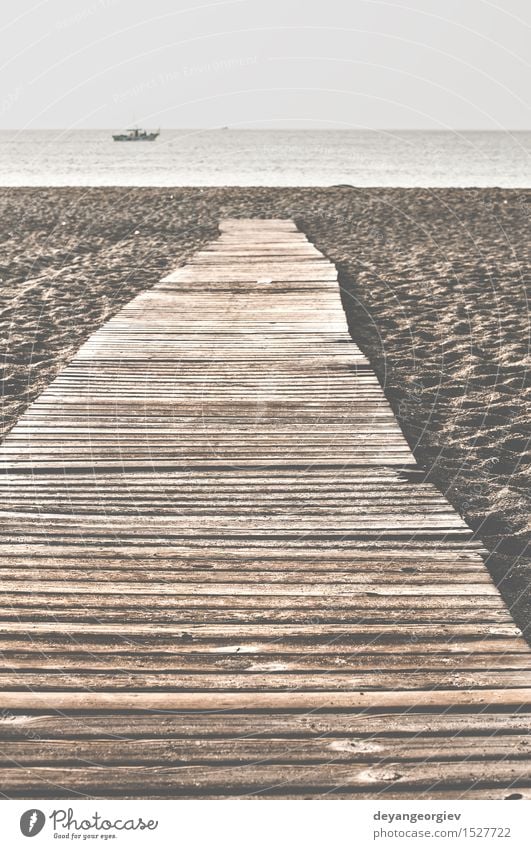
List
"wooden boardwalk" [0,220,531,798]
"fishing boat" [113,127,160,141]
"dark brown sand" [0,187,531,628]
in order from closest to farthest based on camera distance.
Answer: "wooden boardwalk" [0,220,531,798], "dark brown sand" [0,187,531,628], "fishing boat" [113,127,160,141]

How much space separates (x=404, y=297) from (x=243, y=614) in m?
7.09

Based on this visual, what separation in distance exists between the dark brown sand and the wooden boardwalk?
516mm

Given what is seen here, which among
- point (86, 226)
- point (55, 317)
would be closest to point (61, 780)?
point (55, 317)

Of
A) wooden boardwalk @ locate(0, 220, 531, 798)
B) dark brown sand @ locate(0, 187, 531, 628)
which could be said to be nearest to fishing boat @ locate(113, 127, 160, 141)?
dark brown sand @ locate(0, 187, 531, 628)

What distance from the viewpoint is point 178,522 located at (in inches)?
152

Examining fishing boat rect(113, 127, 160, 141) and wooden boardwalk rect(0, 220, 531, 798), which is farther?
fishing boat rect(113, 127, 160, 141)

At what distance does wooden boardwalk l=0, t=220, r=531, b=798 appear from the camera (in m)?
2.52

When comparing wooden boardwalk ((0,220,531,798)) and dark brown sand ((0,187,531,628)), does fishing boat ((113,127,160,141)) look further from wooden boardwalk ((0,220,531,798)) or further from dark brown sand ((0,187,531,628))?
wooden boardwalk ((0,220,531,798))

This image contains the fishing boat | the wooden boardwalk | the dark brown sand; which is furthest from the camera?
the fishing boat

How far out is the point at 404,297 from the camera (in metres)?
9.66

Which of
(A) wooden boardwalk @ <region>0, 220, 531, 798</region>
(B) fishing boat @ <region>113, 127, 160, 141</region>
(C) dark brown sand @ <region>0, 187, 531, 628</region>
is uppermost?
(B) fishing boat @ <region>113, 127, 160, 141</region>
